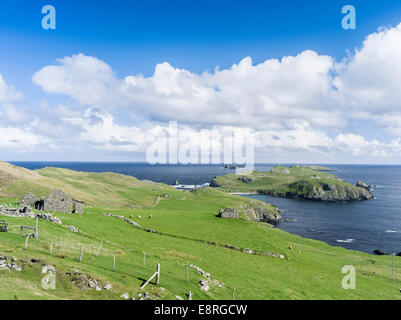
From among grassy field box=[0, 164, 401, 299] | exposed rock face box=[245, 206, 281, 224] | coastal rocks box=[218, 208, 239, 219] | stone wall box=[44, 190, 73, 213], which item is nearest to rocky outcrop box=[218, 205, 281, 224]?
exposed rock face box=[245, 206, 281, 224]

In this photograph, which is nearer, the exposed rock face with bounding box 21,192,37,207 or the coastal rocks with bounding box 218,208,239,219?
the exposed rock face with bounding box 21,192,37,207

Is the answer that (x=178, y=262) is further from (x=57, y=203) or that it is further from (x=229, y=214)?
(x=229, y=214)

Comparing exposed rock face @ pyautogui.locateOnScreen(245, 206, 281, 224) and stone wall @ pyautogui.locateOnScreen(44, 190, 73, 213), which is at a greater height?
stone wall @ pyautogui.locateOnScreen(44, 190, 73, 213)

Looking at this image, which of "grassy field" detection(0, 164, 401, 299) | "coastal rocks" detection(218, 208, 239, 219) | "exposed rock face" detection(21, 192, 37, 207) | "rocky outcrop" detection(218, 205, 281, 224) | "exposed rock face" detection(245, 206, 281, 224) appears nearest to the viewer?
"grassy field" detection(0, 164, 401, 299)

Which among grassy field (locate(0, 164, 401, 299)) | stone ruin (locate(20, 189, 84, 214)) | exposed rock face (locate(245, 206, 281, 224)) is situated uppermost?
stone ruin (locate(20, 189, 84, 214))

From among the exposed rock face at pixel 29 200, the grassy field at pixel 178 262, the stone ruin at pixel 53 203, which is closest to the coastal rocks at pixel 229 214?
the grassy field at pixel 178 262

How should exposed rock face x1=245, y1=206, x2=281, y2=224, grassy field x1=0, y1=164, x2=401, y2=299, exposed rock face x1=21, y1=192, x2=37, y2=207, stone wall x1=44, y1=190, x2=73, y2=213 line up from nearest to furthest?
grassy field x1=0, y1=164, x2=401, y2=299 < stone wall x1=44, y1=190, x2=73, y2=213 < exposed rock face x1=21, y1=192, x2=37, y2=207 < exposed rock face x1=245, y1=206, x2=281, y2=224

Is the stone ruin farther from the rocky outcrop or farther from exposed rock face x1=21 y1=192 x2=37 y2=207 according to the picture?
the rocky outcrop

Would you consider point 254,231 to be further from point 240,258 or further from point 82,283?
point 82,283

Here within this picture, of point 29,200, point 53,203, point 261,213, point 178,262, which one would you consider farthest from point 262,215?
point 29,200

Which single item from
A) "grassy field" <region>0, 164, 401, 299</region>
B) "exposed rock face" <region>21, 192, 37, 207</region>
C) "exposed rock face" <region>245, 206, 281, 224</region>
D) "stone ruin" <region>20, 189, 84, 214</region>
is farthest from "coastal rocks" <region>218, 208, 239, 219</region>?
"exposed rock face" <region>245, 206, 281, 224</region>

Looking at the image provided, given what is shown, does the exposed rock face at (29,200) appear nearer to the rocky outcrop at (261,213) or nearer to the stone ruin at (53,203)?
the stone ruin at (53,203)
